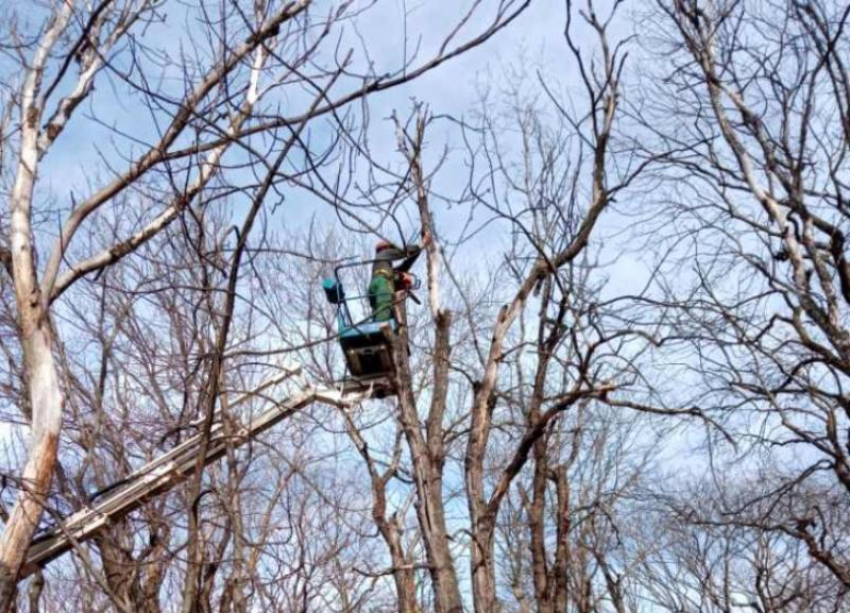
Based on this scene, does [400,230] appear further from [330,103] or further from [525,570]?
[525,570]

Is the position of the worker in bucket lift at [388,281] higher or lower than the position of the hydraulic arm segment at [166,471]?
higher

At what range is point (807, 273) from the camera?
323 inches

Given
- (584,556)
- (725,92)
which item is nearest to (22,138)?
(725,92)

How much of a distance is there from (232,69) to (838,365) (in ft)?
18.7

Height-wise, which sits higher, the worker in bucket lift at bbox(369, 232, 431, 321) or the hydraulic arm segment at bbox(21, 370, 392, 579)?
the worker in bucket lift at bbox(369, 232, 431, 321)

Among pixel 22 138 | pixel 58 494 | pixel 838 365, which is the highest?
pixel 22 138

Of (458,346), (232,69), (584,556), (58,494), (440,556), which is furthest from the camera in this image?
(584,556)

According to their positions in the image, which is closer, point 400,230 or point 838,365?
point 400,230

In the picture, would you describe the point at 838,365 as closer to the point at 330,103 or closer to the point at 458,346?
the point at 458,346

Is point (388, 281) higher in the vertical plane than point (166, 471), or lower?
higher

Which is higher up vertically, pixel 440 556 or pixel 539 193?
pixel 539 193

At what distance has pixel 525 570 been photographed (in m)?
15.5

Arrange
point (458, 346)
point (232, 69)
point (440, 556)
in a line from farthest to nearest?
point (458, 346) < point (440, 556) < point (232, 69)

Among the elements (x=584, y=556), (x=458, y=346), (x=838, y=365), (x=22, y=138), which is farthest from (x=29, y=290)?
(x=584, y=556)
